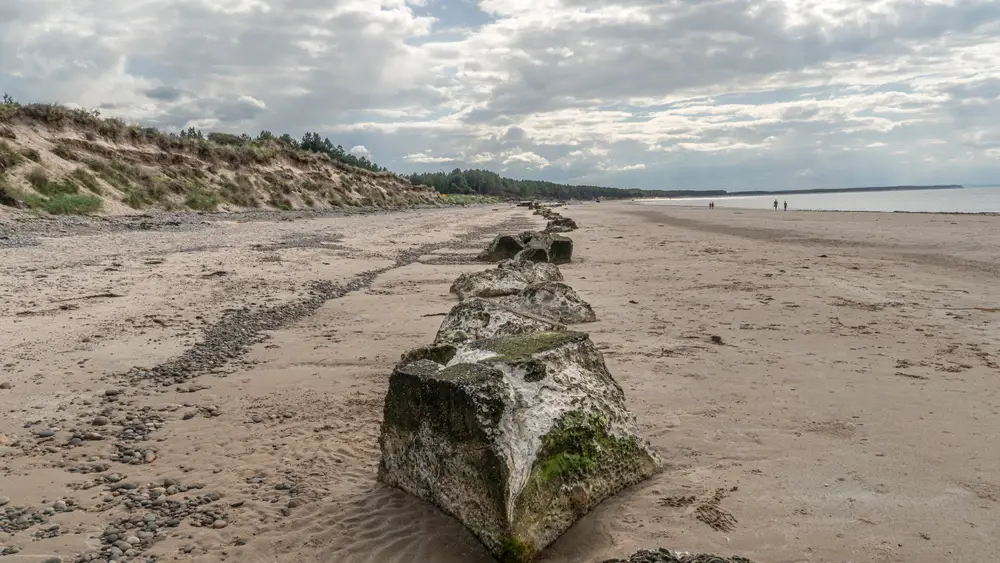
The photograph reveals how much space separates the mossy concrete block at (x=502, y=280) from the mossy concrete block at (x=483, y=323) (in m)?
2.82

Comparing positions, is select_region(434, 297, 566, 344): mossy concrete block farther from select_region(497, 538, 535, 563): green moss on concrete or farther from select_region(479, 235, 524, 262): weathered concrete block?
select_region(479, 235, 524, 262): weathered concrete block

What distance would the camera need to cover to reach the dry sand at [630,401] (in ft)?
10.3

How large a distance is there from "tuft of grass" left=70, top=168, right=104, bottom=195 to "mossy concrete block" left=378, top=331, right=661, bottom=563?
2300 cm

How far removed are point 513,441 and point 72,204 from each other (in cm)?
2112

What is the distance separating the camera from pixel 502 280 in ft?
31.1

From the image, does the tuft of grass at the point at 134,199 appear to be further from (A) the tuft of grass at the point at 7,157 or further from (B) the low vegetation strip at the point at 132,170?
(A) the tuft of grass at the point at 7,157

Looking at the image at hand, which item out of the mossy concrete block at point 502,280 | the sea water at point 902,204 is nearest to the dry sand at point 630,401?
the mossy concrete block at point 502,280

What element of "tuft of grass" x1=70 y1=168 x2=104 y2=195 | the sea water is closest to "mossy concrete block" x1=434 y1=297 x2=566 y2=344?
"tuft of grass" x1=70 y1=168 x2=104 y2=195

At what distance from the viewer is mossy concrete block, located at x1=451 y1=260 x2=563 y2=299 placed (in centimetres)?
913

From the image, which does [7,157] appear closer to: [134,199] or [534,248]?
[134,199]

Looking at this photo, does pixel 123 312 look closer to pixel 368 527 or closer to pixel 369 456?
pixel 369 456

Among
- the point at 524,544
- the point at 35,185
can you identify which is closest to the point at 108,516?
the point at 524,544

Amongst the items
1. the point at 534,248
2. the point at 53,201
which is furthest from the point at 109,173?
the point at 534,248

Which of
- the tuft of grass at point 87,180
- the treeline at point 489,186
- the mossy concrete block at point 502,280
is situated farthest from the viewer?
the treeline at point 489,186
